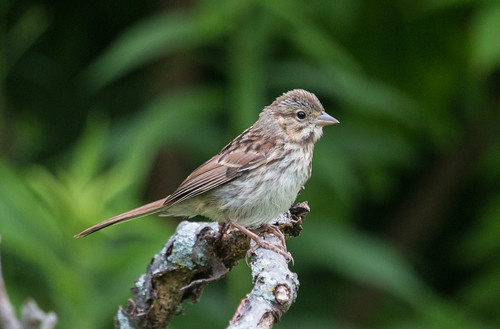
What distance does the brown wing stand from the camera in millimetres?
3615

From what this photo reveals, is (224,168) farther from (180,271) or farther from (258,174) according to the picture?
(180,271)

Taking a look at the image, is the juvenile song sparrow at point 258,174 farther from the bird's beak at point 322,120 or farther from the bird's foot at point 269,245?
the bird's foot at point 269,245

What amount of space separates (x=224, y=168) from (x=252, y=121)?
0.77 metres

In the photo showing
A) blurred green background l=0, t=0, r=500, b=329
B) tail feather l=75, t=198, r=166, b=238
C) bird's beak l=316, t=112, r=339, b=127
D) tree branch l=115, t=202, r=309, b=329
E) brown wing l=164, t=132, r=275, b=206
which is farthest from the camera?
blurred green background l=0, t=0, r=500, b=329

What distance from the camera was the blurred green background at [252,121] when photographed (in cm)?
405

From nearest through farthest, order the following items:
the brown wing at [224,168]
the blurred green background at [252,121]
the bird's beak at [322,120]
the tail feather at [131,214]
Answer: the tail feather at [131,214] → the brown wing at [224,168] → the bird's beak at [322,120] → the blurred green background at [252,121]

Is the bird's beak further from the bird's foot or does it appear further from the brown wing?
A: the bird's foot

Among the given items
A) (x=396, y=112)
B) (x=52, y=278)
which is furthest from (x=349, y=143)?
(x=52, y=278)

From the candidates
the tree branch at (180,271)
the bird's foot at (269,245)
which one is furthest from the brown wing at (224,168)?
the tree branch at (180,271)

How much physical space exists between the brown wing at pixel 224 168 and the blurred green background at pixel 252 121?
0.34 meters

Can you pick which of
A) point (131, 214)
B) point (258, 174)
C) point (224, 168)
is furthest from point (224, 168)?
point (131, 214)

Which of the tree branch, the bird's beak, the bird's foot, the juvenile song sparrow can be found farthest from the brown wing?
the tree branch

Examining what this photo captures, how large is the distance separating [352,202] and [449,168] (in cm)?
86

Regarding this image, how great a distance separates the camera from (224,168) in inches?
148
